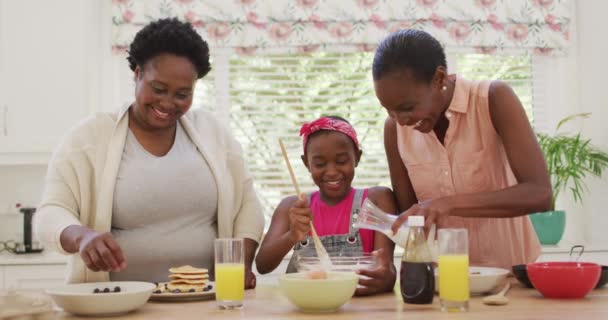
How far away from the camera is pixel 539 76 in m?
4.43

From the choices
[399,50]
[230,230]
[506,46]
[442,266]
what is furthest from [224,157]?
[506,46]

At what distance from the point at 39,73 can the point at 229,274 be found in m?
2.69

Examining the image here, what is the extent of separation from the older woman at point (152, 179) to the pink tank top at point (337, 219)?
0.19 metres

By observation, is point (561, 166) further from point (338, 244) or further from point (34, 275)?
point (34, 275)

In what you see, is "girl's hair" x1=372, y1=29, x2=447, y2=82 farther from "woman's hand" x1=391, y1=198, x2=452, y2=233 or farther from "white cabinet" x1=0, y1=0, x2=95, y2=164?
"white cabinet" x1=0, y1=0, x2=95, y2=164

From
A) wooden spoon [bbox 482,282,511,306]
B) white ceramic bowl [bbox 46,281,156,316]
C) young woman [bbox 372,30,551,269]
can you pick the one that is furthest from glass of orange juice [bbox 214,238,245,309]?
wooden spoon [bbox 482,282,511,306]

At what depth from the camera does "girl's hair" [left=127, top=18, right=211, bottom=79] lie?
2.11 meters

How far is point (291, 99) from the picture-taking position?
4.33m

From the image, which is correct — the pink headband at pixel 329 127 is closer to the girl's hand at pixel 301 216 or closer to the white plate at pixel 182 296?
the girl's hand at pixel 301 216

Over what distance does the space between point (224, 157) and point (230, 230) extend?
0.74ft

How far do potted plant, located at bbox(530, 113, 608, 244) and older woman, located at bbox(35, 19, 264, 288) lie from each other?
2226 millimetres

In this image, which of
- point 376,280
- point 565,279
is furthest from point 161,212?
point 565,279

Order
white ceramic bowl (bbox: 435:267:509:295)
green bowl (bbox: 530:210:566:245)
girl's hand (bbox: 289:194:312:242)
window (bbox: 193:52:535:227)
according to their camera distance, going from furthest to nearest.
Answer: window (bbox: 193:52:535:227), green bowl (bbox: 530:210:566:245), girl's hand (bbox: 289:194:312:242), white ceramic bowl (bbox: 435:267:509:295)

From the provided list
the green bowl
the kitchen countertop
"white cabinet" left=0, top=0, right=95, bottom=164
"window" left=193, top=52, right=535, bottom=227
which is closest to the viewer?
the kitchen countertop
